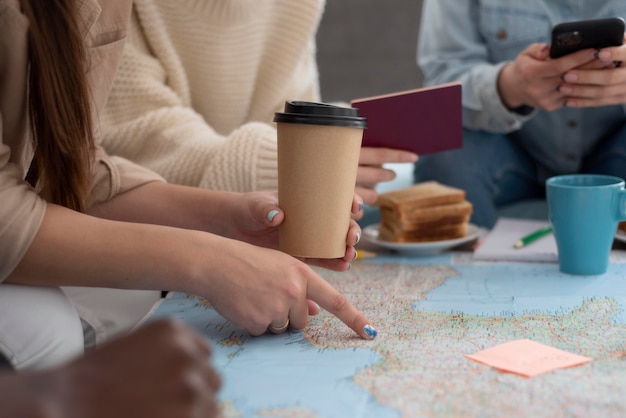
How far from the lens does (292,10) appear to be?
1565 mm

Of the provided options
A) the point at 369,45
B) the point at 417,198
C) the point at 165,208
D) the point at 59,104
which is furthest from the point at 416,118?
the point at 369,45

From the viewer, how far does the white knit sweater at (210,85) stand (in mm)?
1328

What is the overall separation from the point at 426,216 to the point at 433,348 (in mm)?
548

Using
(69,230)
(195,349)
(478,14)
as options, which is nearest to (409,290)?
(69,230)

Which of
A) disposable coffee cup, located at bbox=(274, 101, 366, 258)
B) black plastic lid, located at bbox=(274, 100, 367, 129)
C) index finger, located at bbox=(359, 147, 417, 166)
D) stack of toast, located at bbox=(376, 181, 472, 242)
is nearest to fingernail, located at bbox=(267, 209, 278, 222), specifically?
disposable coffee cup, located at bbox=(274, 101, 366, 258)

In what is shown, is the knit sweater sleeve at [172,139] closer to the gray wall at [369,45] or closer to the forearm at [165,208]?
the forearm at [165,208]

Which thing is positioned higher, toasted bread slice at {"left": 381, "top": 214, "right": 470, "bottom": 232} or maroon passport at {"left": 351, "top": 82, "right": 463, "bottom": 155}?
maroon passport at {"left": 351, "top": 82, "right": 463, "bottom": 155}

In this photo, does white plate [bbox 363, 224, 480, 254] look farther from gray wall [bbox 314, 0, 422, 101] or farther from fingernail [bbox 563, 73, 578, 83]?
gray wall [bbox 314, 0, 422, 101]

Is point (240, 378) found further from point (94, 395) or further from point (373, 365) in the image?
point (94, 395)

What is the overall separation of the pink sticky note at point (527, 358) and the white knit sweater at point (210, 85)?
0.57 meters

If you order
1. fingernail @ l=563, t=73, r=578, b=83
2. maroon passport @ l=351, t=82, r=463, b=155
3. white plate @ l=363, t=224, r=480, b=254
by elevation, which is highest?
fingernail @ l=563, t=73, r=578, b=83

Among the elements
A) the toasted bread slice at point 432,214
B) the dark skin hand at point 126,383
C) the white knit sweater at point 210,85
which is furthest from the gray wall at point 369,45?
the dark skin hand at point 126,383

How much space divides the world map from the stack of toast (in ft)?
0.54

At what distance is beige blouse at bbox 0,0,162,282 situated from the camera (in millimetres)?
838
